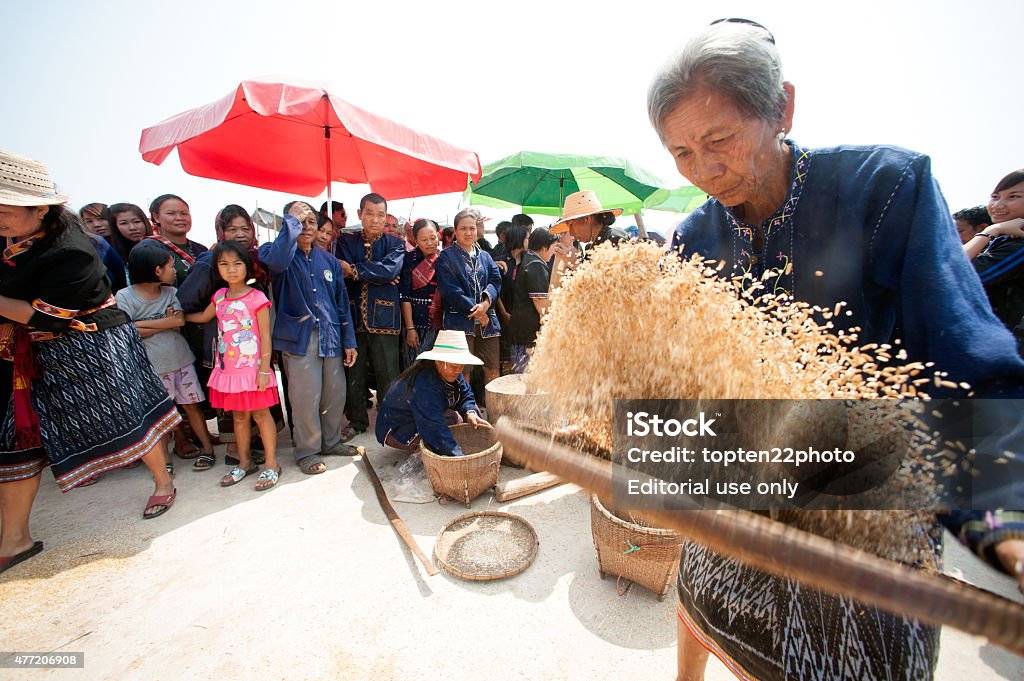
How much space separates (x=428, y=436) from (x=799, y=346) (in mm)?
3114

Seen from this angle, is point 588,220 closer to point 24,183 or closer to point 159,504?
point 24,183

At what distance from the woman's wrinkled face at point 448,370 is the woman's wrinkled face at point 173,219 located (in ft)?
9.50

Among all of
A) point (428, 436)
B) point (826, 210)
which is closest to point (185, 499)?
point (428, 436)

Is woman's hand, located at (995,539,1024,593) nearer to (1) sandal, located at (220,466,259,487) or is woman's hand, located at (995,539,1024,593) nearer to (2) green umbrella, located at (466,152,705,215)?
(1) sandal, located at (220,466,259,487)

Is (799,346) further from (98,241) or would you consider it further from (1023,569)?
(98,241)

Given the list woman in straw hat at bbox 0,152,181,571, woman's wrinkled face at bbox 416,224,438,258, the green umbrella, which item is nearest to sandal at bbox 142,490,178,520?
woman in straw hat at bbox 0,152,181,571

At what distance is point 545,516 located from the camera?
10.7ft

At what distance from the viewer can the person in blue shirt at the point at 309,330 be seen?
3.83m

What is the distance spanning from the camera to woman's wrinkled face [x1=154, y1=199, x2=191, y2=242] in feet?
13.0

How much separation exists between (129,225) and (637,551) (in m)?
5.58

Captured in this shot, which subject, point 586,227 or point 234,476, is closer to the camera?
point 586,227

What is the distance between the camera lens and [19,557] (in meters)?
2.78

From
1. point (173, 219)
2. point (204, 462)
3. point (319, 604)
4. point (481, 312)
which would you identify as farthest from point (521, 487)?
point (173, 219)

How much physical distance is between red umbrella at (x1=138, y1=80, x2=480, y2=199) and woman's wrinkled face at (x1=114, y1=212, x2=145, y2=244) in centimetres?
81
